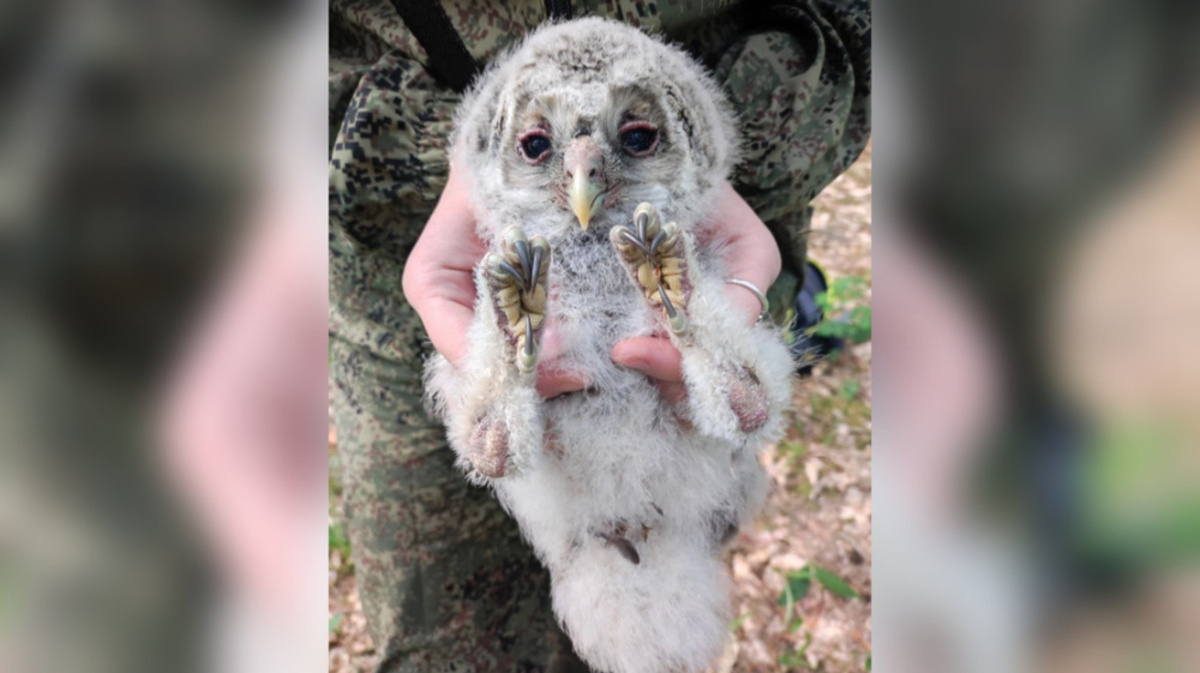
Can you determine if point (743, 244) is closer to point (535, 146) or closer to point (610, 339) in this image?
point (610, 339)

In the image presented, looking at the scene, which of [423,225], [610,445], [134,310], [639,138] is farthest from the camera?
[423,225]

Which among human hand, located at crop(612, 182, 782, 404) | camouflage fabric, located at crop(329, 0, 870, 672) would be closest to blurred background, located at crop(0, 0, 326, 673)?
camouflage fabric, located at crop(329, 0, 870, 672)

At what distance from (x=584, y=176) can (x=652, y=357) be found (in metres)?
0.32

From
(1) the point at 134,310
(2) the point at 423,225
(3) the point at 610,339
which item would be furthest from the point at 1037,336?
(1) the point at 134,310

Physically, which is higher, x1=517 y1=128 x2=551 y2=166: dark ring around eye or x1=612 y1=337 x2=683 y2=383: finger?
x1=517 y1=128 x2=551 y2=166: dark ring around eye

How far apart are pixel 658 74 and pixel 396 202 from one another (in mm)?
591

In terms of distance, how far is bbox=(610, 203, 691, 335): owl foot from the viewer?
41.5 inches

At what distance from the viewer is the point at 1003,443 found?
44.6 inches

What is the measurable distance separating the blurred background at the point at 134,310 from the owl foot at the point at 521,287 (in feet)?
1.25

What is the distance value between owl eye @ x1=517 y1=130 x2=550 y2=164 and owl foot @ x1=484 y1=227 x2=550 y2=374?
7.7 inches

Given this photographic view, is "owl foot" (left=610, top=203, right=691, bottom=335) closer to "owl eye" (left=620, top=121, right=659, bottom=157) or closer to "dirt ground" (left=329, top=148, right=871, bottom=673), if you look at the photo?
"owl eye" (left=620, top=121, right=659, bottom=157)

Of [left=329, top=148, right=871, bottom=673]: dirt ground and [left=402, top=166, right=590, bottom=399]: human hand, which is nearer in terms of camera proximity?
[left=402, top=166, right=590, bottom=399]: human hand

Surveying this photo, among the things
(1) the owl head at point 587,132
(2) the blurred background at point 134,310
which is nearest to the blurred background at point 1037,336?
(1) the owl head at point 587,132

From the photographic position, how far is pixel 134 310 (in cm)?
97
